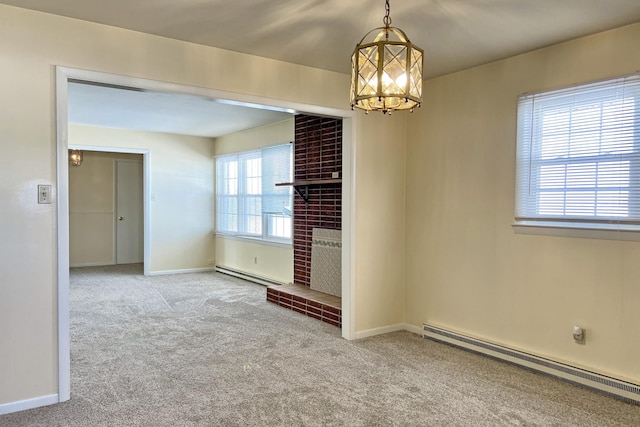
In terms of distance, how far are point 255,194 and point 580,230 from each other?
4.73 m

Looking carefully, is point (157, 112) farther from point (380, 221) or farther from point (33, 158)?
point (380, 221)

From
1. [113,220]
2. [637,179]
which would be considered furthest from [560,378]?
[113,220]

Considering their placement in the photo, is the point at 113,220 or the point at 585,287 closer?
the point at 585,287

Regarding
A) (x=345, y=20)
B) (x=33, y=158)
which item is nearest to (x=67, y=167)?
(x=33, y=158)

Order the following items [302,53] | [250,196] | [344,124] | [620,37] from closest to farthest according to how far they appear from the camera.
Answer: [620,37], [302,53], [344,124], [250,196]

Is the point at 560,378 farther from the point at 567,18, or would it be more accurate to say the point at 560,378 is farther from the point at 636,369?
the point at 567,18

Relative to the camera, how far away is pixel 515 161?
10.8 feet

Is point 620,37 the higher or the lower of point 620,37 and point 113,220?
the higher

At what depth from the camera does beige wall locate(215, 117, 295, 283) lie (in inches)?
237

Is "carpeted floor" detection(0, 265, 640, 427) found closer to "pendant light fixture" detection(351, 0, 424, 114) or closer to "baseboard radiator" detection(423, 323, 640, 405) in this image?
"baseboard radiator" detection(423, 323, 640, 405)

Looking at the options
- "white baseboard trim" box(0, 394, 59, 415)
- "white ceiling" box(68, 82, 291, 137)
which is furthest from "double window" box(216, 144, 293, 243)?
"white baseboard trim" box(0, 394, 59, 415)

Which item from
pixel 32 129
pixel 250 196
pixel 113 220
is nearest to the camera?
pixel 32 129

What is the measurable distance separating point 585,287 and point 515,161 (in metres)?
1.04

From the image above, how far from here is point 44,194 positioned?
260 cm
